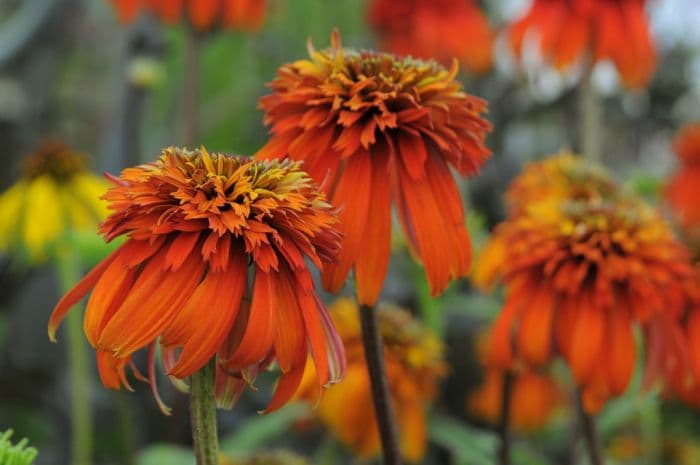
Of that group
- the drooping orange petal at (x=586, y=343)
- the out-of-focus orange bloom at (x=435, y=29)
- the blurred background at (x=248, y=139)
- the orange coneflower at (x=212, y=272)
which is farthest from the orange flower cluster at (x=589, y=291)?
the out-of-focus orange bloom at (x=435, y=29)

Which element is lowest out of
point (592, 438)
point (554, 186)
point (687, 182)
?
point (592, 438)

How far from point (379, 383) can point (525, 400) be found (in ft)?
2.90

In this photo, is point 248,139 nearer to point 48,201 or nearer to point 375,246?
point 48,201

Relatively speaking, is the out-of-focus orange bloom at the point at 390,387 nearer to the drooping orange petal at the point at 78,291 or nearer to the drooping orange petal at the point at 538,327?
the drooping orange petal at the point at 538,327

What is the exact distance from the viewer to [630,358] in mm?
659

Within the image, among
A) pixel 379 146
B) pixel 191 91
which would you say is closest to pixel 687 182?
pixel 191 91

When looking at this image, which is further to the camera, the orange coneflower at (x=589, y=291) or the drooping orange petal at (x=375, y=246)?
the orange coneflower at (x=589, y=291)

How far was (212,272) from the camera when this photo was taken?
1.32 ft

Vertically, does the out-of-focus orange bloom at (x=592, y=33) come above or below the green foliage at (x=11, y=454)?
above

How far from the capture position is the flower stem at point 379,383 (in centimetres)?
50

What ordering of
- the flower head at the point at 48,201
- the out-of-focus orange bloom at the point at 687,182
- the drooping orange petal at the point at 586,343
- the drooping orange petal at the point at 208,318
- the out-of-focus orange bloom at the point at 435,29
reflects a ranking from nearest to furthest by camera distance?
the drooping orange petal at the point at 208,318, the drooping orange petal at the point at 586,343, the flower head at the point at 48,201, the out-of-focus orange bloom at the point at 687,182, the out-of-focus orange bloom at the point at 435,29

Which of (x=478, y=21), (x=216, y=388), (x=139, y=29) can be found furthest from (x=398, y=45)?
(x=216, y=388)

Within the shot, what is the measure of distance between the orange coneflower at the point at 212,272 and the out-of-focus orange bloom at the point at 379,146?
0.05 metres

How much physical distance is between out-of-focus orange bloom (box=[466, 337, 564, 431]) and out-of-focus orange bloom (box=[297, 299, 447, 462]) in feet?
1.09
